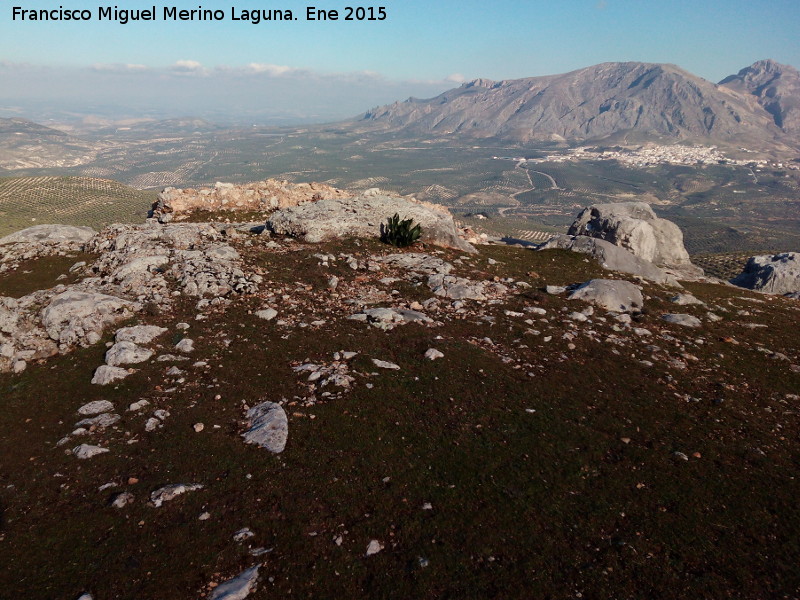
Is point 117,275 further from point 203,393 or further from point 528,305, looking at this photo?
point 528,305

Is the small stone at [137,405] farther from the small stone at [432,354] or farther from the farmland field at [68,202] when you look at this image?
the farmland field at [68,202]

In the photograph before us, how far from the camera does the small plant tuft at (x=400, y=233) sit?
25672 millimetres

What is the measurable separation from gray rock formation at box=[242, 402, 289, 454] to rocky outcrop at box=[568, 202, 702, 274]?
34.1 meters

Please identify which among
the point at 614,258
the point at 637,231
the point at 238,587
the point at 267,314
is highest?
the point at 637,231

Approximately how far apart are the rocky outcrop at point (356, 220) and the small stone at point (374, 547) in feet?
64.6

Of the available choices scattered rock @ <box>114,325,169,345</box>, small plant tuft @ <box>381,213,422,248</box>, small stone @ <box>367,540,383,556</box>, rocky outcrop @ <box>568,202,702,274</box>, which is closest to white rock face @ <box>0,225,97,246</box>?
scattered rock @ <box>114,325,169,345</box>

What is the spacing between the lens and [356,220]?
2684 centimetres

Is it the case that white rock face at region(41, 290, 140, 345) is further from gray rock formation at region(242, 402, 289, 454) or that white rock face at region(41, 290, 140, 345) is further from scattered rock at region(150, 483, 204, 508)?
scattered rock at region(150, 483, 204, 508)

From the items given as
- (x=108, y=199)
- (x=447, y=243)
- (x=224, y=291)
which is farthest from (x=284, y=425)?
(x=108, y=199)

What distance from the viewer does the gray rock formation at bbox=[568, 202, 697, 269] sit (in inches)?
1445

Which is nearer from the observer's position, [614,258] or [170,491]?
[170,491]

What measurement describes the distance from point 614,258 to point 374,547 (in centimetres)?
2713

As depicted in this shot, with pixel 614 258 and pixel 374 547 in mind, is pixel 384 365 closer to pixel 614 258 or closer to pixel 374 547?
pixel 374 547

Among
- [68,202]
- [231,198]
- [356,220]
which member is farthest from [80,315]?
[68,202]
